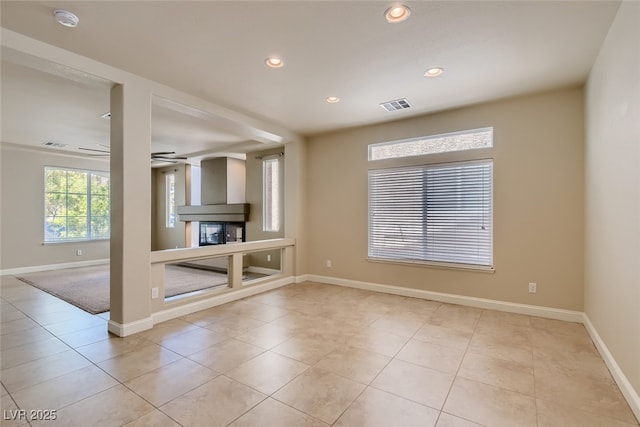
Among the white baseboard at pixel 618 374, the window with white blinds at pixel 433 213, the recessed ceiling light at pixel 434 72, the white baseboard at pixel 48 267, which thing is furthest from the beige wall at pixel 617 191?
the white baseboard at pixel 48 267

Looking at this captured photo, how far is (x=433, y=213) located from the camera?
4.27m

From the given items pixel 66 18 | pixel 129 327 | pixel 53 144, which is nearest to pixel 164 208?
pixel 53 144

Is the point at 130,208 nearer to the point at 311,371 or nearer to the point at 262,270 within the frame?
Answer: the point at 311,371

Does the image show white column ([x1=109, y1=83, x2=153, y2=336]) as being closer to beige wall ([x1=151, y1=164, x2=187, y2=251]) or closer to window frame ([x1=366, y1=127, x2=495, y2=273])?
window frame ([x1=366, y1=127, x2=495, y2=273])

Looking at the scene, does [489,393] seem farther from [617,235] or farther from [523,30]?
[523,30]

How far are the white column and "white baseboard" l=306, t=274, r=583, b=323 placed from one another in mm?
3061

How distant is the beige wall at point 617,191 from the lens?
6.21 feet

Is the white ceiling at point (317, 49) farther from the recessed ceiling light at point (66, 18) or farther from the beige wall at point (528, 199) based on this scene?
the beige wall at point (528, 199)

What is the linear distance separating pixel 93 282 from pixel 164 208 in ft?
12.0

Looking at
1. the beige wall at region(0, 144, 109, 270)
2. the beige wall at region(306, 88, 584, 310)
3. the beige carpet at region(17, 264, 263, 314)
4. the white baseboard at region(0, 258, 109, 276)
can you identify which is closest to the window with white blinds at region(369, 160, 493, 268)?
the beige wall at region(306, 88, 584, 310)

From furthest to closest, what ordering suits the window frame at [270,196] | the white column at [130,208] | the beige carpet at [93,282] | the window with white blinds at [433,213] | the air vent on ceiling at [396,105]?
the window frame at [270,196], the beige carpet at [93,282], the window with white blinds at [433,213], the air vent on ceiling at [396,105], the white column at [130,208]

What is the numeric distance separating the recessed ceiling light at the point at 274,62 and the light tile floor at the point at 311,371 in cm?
268

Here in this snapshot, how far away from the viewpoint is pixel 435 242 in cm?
426

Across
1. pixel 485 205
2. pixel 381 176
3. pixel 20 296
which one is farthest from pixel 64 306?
pixel 485 205
